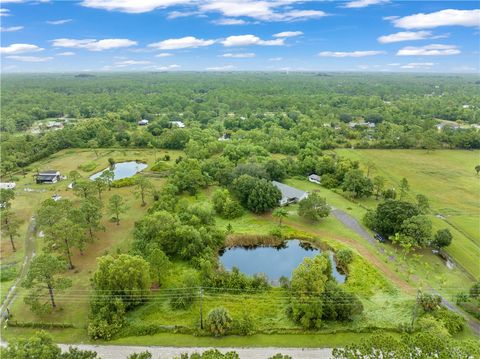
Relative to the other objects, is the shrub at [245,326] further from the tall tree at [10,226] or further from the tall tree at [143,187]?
the tall tree at [10,226]

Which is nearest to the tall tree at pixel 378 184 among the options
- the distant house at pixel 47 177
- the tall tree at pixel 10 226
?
the tall tree at pixel 10 226

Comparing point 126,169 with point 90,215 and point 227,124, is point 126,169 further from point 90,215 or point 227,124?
point 227,124

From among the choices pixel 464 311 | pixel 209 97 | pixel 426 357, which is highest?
pixel 209 97

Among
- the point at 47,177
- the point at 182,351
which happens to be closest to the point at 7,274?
the point at 182,351

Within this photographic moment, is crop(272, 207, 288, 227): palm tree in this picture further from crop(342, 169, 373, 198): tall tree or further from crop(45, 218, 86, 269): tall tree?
crop(45, 218, 86, 269): tall tree

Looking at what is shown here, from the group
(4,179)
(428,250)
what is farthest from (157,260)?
(4,179)

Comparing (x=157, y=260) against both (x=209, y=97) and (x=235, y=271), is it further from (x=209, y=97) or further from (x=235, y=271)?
(x=209, y=97)

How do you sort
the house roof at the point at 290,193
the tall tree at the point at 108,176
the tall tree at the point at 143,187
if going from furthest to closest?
the tall tree at the point at 108,176 → the house roof at the point at 290,193 → the tall tree at the point at 143,187
